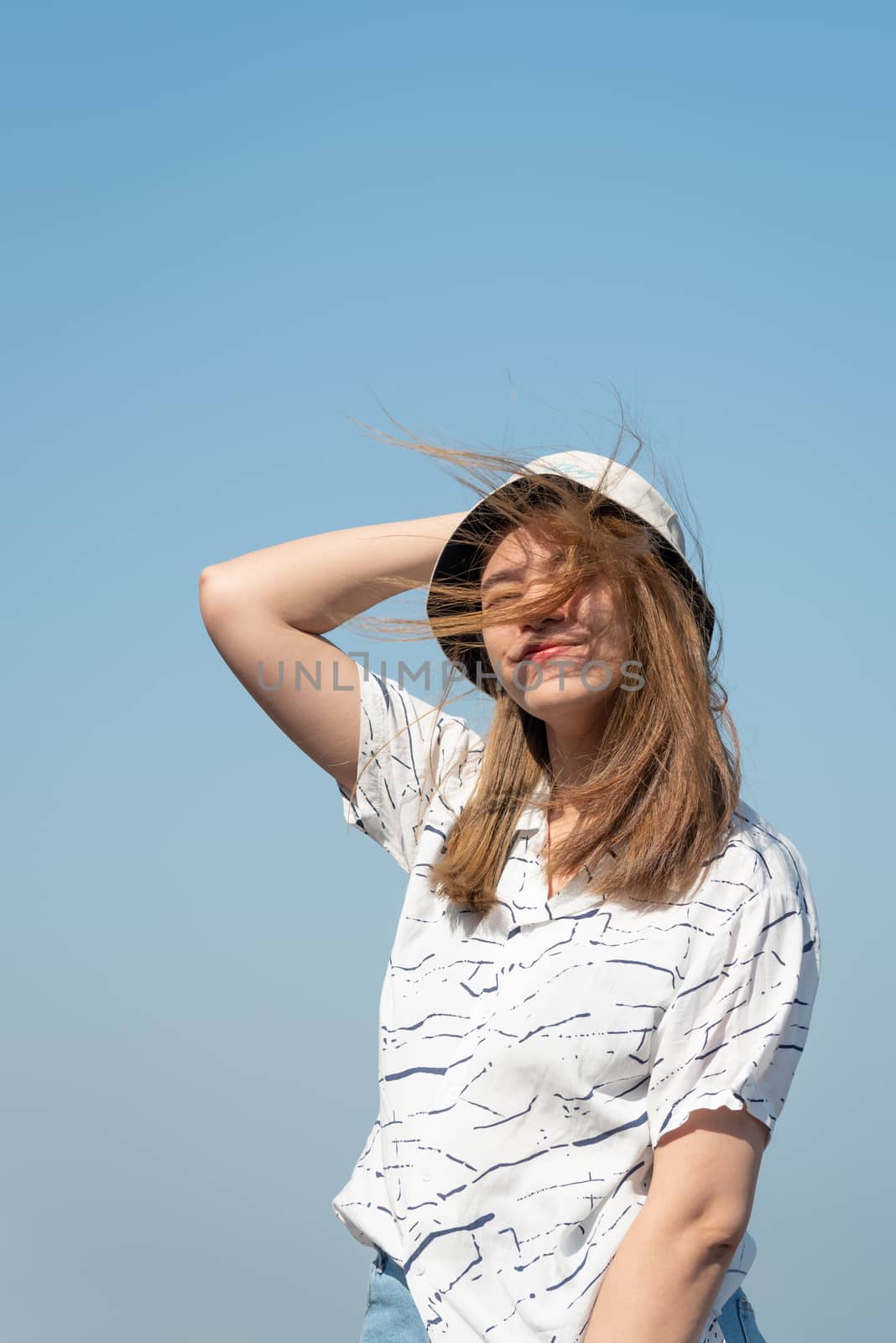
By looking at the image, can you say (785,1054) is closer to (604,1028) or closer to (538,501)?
(604,1028)

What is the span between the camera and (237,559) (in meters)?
2.61

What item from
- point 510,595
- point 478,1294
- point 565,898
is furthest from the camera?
point 510,595

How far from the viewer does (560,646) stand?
7.27 feet

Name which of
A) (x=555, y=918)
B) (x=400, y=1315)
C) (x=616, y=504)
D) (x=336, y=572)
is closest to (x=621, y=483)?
(x=616, y=504)

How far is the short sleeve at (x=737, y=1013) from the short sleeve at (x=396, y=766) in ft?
2.36

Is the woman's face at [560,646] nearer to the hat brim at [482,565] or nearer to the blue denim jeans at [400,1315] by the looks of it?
the hat brim at [482,565]

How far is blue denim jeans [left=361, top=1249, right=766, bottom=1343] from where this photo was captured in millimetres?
2074

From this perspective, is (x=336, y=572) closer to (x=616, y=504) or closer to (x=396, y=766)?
(x=396, y=766)

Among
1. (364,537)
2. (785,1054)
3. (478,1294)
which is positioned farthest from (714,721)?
(478,1294)

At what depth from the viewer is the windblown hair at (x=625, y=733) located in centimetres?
209

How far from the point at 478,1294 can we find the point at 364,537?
53.5 inches

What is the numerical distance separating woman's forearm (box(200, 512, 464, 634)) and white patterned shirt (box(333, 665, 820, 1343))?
29.4 inches

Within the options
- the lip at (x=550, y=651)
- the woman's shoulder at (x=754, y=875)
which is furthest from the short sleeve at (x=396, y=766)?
the woman's shoulder at (x=754, y=875)

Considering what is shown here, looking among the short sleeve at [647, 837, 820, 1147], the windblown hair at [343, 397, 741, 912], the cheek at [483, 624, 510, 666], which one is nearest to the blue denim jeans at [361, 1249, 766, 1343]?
the short sleeve at [647, 837, 820, 1147]
